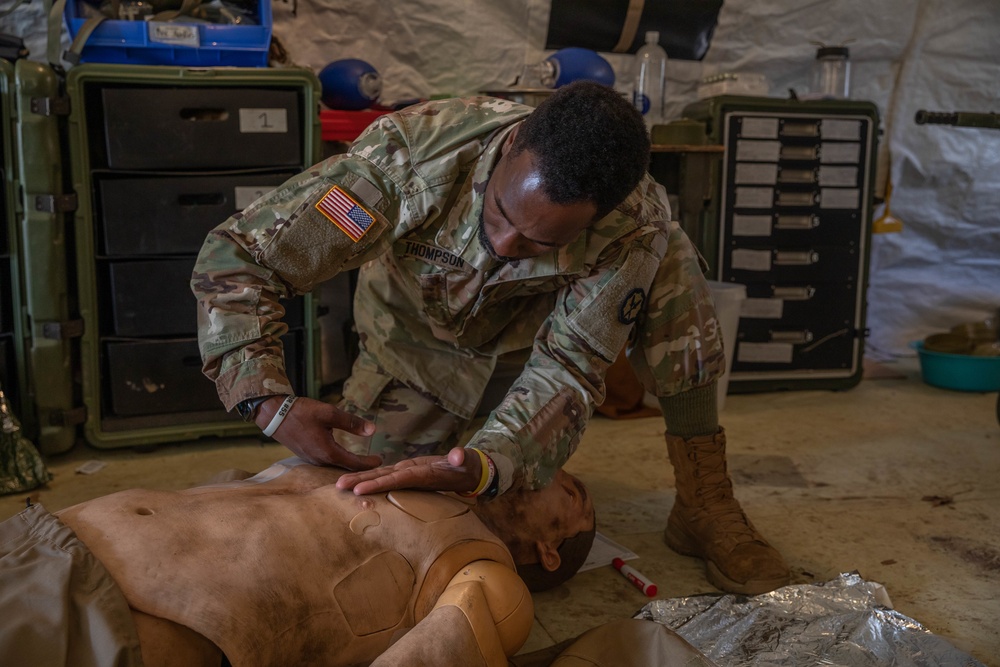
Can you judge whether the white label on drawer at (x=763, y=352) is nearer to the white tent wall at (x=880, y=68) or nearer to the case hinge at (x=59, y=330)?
the white tent wall at (x=880, y=68)

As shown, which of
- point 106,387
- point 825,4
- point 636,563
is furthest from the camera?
point 825,4

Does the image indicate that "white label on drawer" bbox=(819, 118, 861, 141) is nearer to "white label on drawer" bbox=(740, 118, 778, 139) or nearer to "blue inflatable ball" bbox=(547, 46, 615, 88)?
"white label on drawer" bbox=(740, 118, 778, 139)

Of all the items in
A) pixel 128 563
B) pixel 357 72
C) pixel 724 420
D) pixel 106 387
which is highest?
pixel 357 72

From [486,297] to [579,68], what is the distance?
1.47 m

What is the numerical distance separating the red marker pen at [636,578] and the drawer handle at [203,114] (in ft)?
5.27

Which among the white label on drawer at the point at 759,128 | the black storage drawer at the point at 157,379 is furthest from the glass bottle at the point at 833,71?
the black storage drawer at the point at 157,379

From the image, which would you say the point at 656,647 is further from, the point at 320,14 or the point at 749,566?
the point at 320,14

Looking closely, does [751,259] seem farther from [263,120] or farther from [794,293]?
[263,120]

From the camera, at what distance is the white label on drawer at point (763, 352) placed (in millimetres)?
3271

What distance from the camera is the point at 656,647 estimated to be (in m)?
1.28

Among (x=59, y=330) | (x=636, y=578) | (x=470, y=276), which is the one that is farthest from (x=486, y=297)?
(x=59, y=330)

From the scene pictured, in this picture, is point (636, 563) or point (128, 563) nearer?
point (128, 563)

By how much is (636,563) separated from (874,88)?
2.57 meters

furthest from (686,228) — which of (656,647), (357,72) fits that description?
(656,647)
